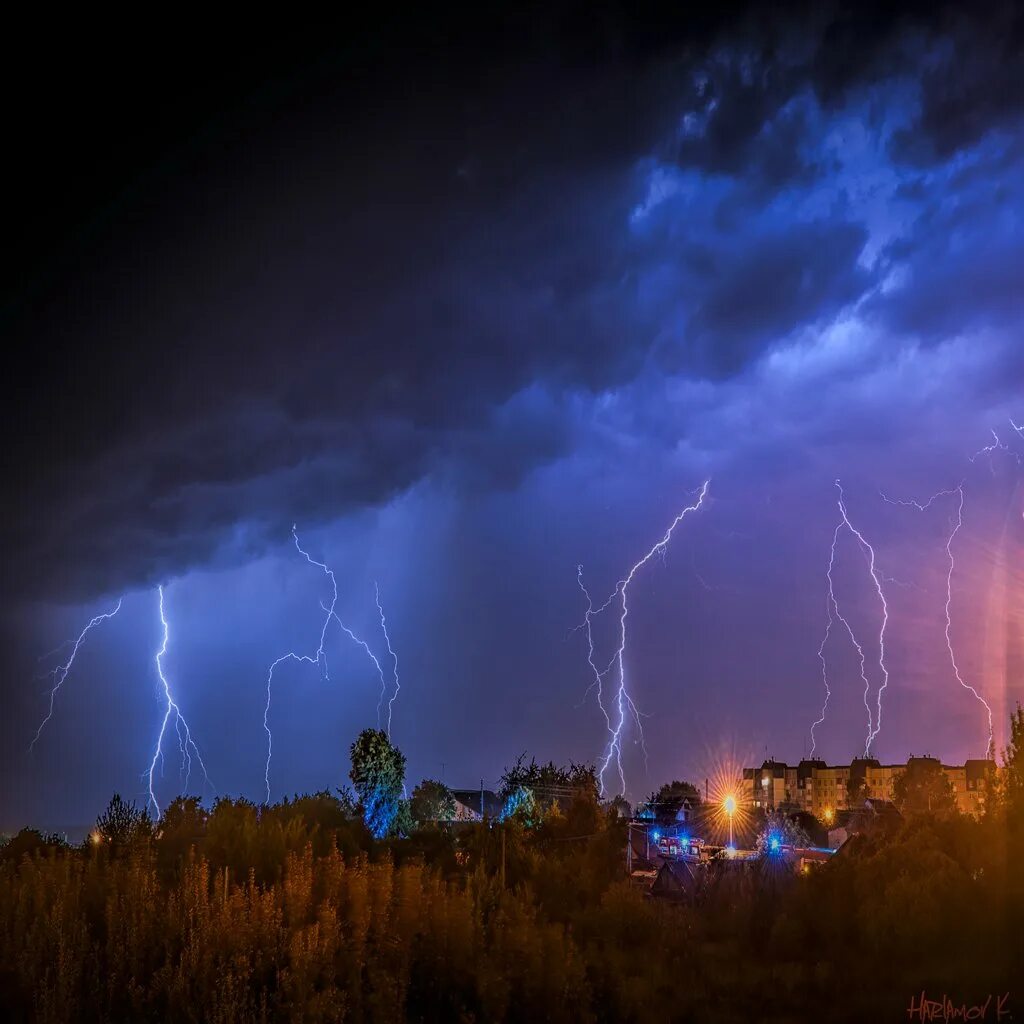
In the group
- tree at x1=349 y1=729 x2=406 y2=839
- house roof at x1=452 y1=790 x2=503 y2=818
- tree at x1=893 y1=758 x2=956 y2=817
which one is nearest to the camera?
tree at x1=349 y1=729 x2=406 y2=839

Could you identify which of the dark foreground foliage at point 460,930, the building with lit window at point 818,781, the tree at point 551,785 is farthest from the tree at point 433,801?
the building with lit window at point 818,781

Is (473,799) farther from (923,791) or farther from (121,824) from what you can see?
(121,824)

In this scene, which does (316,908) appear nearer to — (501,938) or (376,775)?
(501,938)

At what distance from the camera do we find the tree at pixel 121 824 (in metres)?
11.7

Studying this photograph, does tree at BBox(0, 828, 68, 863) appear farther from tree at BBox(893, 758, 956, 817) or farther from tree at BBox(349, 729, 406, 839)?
tree at BBox(893, 758, 956, 817)

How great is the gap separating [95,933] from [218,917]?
1.37 meters

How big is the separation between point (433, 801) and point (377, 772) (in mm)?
26519

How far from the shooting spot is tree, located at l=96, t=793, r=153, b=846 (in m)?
11.7

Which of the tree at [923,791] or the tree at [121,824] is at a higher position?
the tree at [121,824]

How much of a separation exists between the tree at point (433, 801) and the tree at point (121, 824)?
4766 cm
